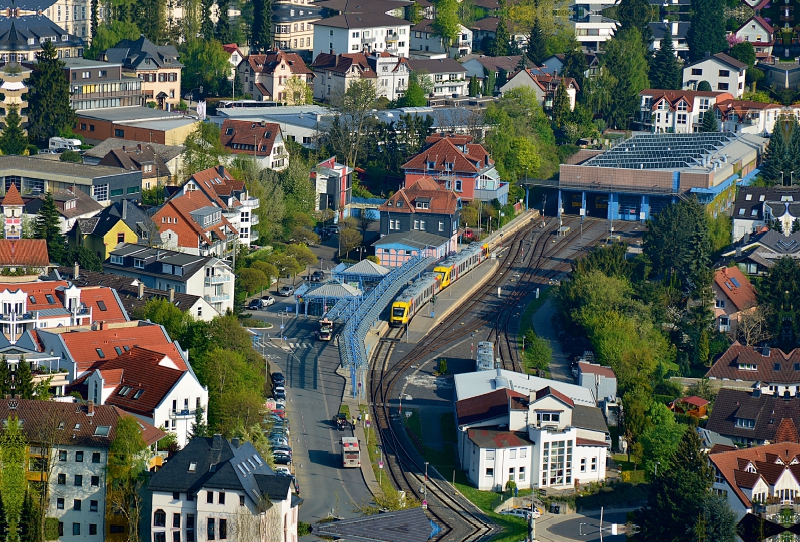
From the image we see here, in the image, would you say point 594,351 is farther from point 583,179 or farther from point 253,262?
point 583,179

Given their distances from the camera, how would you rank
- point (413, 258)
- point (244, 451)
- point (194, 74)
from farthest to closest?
point (194, 74)
point (413, 258)
point (244, 451)

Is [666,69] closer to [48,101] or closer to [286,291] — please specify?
[48,101]

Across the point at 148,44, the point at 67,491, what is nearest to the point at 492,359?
the point at 67,491

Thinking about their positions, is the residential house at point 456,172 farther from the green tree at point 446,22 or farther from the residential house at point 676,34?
the residential house at point 676,34

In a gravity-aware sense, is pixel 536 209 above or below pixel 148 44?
below

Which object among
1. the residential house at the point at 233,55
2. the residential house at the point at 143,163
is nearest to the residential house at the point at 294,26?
the residential house at the point at 233,55

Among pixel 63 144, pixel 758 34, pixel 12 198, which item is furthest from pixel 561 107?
pixel 12 198

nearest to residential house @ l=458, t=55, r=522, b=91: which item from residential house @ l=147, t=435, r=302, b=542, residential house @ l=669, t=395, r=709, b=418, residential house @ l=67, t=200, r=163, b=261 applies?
residential house @ l=67, t=200, r=163, b=261
